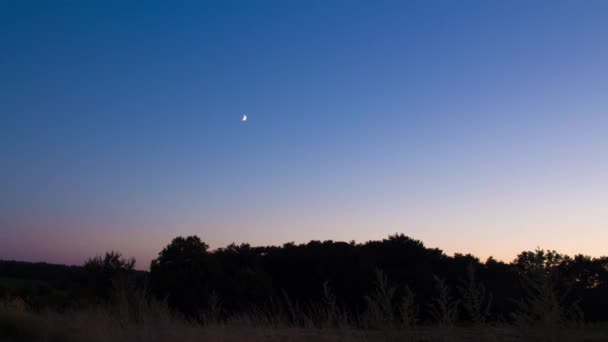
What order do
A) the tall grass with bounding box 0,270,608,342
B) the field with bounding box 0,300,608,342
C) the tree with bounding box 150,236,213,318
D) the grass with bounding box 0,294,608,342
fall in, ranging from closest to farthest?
the tall grass with bounding box 0,270,608,342 → the field with bounding box 0,300,608,342 → the grass with bounding box 0,294,608,342 → the tree with bounding box 150,236,213,318

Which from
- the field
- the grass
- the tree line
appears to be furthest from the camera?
the tree line

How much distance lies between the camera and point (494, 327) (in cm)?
740

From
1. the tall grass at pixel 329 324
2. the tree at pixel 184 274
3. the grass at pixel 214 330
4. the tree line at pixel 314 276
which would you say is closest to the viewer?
the tall grass at pixel 329 324

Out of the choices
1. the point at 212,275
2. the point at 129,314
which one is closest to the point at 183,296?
the point at 212,275

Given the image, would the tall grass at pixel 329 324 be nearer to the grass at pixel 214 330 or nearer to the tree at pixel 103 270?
the grass at pixel 214 330

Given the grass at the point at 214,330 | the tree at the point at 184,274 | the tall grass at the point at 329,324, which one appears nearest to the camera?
the tall grass at the point at 329,324

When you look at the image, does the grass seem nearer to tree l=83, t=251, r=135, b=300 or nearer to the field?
the field

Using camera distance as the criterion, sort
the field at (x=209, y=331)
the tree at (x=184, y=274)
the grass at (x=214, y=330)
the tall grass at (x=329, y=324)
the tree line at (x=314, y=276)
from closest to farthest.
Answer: the tall grass at (x=329, y=324)
the field at (x=209, y=331)
the grass at (x=214, y=330)
the tree line at (x=314, y=276)
the tree at (x=184, y=274)

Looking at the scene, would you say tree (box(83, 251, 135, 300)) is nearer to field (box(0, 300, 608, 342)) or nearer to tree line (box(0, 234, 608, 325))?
tree line (box(0, 234, 608, 325))

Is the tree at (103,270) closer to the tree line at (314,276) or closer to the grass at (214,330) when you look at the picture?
the tree line at (314,276)

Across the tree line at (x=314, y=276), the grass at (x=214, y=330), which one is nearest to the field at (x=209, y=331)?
the grass at (x=214, y=330)

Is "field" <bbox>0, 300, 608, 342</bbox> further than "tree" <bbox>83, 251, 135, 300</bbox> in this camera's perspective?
No

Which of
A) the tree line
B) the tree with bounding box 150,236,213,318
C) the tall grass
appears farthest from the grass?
the tree with bounding box 150,236,213,318

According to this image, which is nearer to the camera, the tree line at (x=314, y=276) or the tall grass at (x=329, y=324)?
the tall grass at (x=329, y=324)
